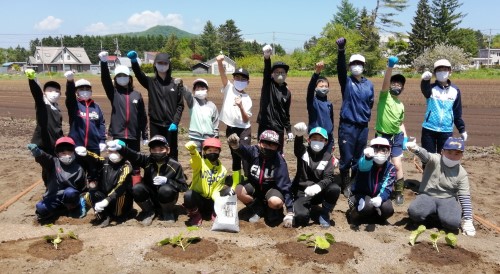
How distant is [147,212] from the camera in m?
5.43

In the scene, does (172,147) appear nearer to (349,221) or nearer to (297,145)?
(297,145)

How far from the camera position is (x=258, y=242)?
463cm

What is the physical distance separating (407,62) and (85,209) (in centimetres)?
6430

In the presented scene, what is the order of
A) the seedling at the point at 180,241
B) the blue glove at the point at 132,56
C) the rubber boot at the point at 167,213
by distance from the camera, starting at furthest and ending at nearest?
1. the blue glove at the point at 132,56
2. the rubber boot at the point at 167,213
3. the seedling at the point at 180,241

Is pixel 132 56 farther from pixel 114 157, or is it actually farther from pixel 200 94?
pixel 114 157

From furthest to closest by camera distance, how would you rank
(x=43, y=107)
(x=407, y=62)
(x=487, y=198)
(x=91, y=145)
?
(x=407, y=62)
(x=487, y=198)
(x=91, y=145)
(x=43, y=107)

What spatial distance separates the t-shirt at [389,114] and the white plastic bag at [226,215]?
107 inches

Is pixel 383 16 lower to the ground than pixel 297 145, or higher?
higher

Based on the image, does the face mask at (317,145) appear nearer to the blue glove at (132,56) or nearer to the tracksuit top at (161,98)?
the tracksuit top at (161,98)

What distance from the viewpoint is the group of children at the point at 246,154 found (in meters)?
5.11

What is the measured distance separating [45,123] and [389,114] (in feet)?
16.3

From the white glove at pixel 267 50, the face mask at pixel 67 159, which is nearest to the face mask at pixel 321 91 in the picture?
the white glove at pixel 267 50

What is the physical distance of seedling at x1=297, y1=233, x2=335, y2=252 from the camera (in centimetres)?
417

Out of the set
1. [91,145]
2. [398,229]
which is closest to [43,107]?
[91,145]
